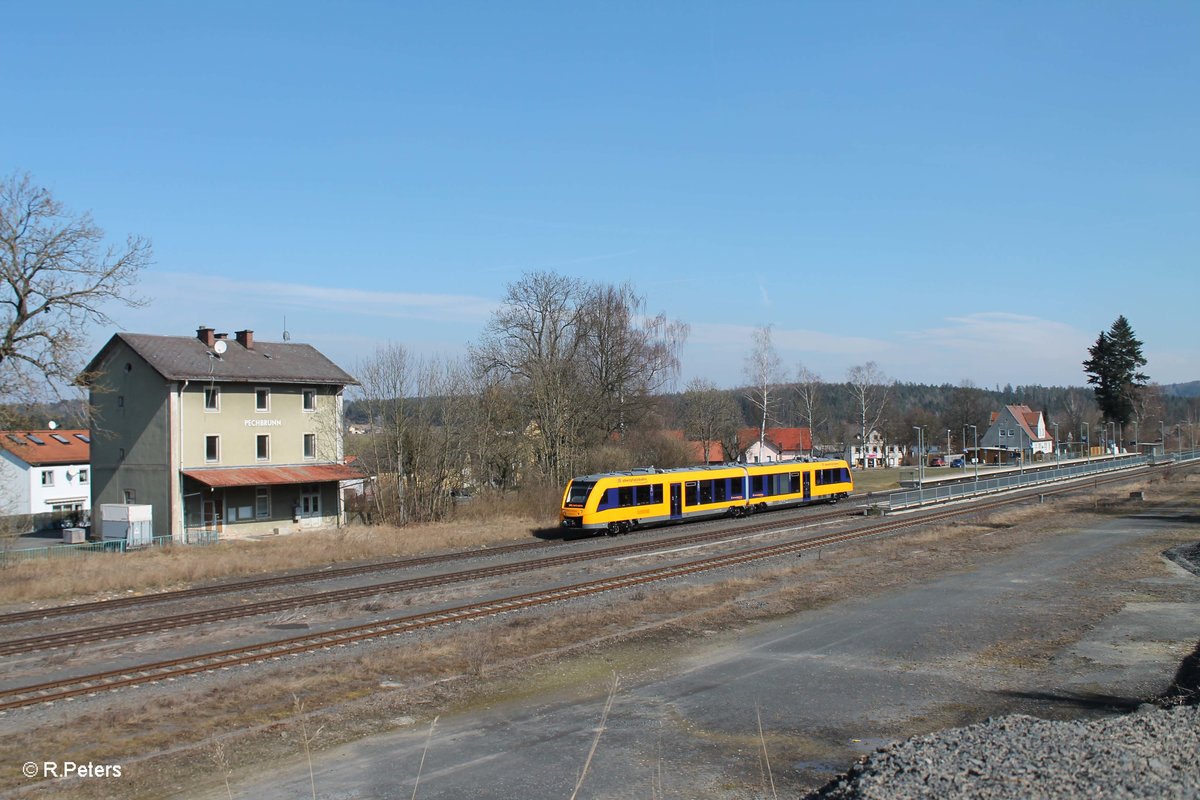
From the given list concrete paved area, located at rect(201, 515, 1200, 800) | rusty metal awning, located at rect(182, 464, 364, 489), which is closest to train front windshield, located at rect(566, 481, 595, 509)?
rusty metal awning, located at rect(182, 464, 364, 489)

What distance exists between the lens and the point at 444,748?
10.6 m

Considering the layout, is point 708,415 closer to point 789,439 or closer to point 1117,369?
point 789,439

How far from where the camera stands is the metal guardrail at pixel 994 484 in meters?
45.6

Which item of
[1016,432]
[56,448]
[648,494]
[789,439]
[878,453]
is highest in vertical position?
[56,448]

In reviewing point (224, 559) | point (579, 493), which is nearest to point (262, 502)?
point (224, 559)

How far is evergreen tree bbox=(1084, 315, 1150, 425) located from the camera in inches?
4161

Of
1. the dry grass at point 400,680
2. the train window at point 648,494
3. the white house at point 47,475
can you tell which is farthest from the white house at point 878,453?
the dry grass at point 400,680

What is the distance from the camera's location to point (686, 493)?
38812 mm

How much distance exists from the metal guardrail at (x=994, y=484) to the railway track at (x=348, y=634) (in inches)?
605

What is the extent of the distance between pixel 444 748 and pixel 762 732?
386cm

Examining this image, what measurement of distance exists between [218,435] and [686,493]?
22.2m

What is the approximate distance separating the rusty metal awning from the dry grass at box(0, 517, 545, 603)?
16.2 ft

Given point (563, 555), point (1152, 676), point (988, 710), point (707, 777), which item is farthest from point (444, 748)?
point (563, 555)

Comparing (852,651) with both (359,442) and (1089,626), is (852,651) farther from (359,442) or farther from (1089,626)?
(359,442)
